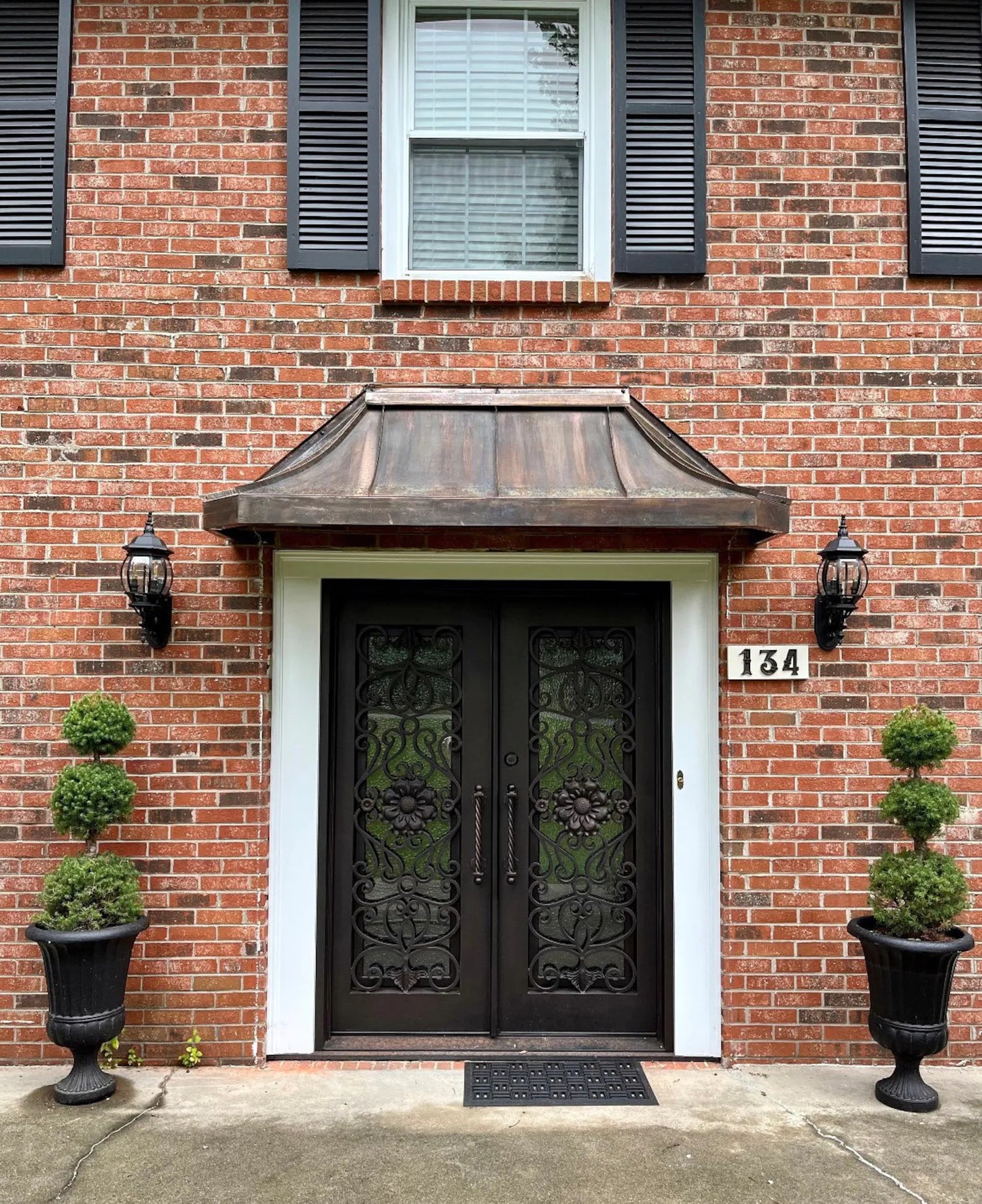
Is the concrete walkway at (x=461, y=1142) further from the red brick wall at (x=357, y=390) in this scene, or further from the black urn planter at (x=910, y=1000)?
the red brick wall at (x=357, y=390)

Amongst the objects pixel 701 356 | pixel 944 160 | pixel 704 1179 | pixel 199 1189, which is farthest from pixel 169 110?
pixel 704 1179

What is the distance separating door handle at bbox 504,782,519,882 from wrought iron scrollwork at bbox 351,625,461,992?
0.25m

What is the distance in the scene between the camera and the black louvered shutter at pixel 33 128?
4.50 m

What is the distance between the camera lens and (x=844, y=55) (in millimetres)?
4621

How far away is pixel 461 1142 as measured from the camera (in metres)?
3.57

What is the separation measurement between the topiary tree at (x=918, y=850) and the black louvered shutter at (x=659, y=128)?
8.64 ft

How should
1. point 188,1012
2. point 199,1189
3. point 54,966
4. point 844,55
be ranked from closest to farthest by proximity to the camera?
point 199,1189
point 54,966
point 188,1012
point 844,55

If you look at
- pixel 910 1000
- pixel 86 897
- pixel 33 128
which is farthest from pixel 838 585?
pixel 33 128

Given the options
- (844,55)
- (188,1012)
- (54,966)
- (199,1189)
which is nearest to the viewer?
(199,1189)

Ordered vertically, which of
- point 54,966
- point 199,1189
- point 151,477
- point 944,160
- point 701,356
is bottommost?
point 199,1189

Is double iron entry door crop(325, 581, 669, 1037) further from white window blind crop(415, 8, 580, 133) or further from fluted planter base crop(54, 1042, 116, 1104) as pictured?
white window blind crop(415, 8, 580, 133)

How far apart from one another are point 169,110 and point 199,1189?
4.91m

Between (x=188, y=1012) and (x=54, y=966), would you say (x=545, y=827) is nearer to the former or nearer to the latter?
(x=188, y=1012)

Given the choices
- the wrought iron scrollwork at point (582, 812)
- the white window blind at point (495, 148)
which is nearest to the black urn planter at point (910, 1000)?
the wrought iron scrollwork at point (582, 812)
